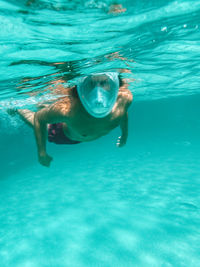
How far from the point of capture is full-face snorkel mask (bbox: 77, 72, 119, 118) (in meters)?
3.95

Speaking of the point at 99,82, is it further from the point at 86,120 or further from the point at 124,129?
the point at 124,129

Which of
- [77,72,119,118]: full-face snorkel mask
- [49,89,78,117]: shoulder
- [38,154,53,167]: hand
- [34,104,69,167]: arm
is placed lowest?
[38,154,53,167]: hand

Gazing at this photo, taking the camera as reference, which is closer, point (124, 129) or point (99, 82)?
point (99, 82)

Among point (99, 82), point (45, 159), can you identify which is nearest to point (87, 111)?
point (99, 82)

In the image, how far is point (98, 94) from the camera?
3984 millimetres

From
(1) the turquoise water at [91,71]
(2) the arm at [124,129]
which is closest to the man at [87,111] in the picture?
(2) the arm at [124,129]

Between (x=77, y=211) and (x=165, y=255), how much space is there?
237 inches

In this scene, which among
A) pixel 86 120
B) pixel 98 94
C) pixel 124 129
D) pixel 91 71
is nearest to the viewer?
pixel 98 94

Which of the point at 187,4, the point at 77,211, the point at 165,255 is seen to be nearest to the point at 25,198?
the point at 77,211

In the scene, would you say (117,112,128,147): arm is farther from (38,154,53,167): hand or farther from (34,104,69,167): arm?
(38,154,53,167): hand

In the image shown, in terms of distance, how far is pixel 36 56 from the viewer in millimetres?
7863

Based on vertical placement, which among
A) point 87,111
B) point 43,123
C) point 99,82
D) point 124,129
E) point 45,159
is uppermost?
point 99,82

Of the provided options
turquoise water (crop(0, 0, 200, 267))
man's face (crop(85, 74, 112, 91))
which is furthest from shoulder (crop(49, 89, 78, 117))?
turquoise water (crop(0, 0, 200, 267))

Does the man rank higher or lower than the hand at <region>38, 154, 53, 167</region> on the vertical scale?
higher
